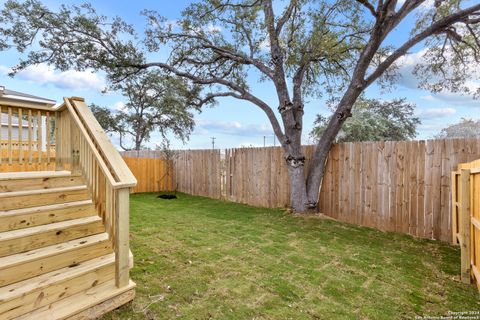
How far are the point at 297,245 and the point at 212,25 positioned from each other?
5.91 meters

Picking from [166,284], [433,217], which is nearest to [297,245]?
[166,284]

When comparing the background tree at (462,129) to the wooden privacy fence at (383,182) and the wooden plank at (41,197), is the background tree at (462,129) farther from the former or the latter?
the wooden plank at (41,197)

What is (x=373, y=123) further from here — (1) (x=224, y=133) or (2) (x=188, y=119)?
(2) (x=188, y=119)

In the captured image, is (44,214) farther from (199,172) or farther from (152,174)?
(152,174)

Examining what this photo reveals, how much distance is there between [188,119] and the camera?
50.9 ft

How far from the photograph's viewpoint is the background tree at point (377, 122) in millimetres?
11383

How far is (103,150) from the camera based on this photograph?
98.6 inches

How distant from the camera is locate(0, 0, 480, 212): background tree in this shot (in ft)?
17.9

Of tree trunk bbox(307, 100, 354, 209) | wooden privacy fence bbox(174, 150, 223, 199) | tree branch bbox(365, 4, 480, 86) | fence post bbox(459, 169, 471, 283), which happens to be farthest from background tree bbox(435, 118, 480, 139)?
fence post bbox(459, 169, 471, 283)

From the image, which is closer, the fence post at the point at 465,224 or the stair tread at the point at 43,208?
the stair tread at the point at 43,208

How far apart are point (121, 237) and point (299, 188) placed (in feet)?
13.9

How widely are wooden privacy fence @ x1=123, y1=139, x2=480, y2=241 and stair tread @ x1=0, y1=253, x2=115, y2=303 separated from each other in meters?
4.57

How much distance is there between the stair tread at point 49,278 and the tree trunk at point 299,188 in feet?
13.7

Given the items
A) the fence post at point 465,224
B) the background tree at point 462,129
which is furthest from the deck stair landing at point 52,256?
the background tree at point 462,129
